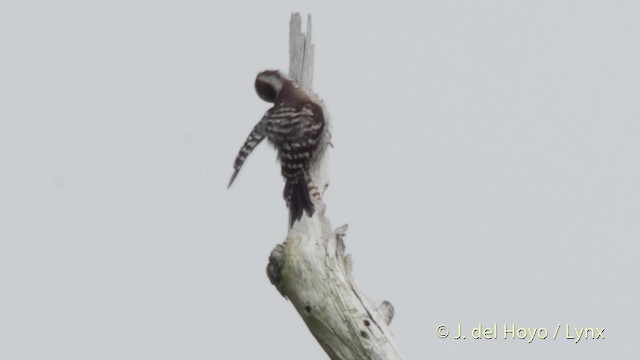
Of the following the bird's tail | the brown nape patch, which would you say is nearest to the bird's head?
the brown nape patch

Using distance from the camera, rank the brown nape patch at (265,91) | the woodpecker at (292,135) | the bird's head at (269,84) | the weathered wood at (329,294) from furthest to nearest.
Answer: the brown nape patch at (265,91), the bird's head at (269,84), the woodpecker at (292,135), the weathered wood at (329,294)

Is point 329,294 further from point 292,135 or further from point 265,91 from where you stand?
point 265,91

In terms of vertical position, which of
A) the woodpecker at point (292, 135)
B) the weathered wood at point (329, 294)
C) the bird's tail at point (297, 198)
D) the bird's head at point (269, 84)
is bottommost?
the weathered wood at point (329, 294)

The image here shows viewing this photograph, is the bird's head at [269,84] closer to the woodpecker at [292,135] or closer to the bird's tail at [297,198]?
the woodpecker at [292,135]

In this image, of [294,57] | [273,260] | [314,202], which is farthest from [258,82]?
[273,260]

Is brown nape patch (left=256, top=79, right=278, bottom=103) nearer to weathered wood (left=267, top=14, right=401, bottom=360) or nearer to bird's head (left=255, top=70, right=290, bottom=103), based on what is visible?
bird's head (left=255, top=70, right=290, bottom=103)

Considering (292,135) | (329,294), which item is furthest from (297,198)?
(329,294)

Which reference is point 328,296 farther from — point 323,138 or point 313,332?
point 323,138

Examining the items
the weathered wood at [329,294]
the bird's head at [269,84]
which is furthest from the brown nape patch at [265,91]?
the weathered wood at [329,294]
